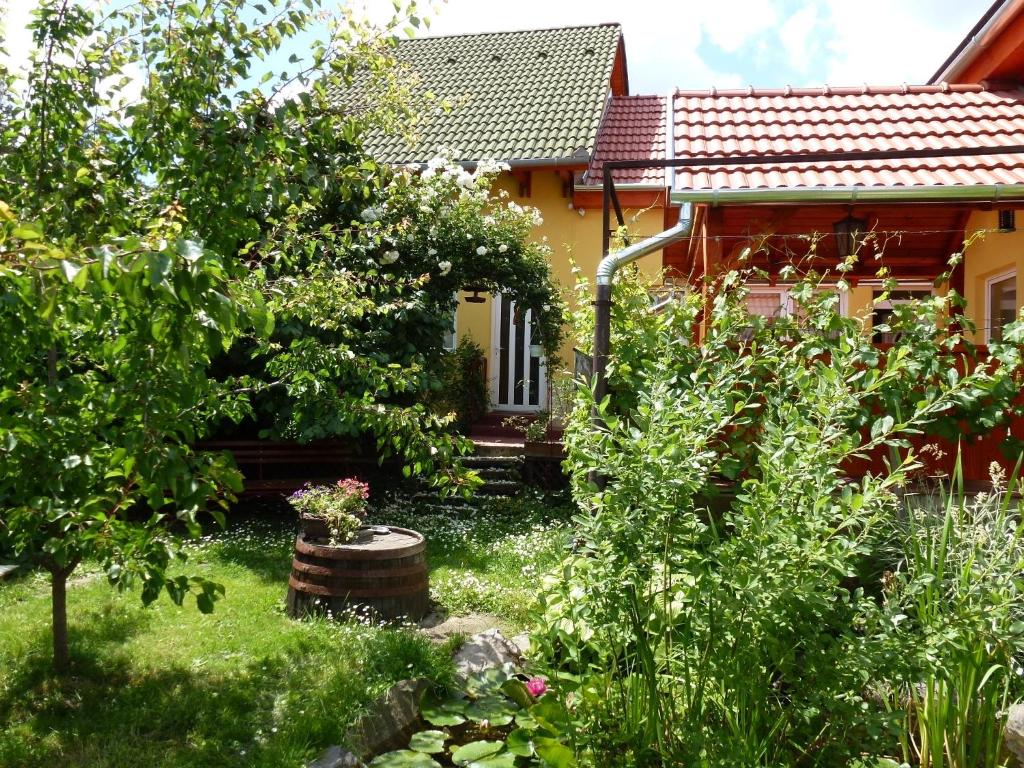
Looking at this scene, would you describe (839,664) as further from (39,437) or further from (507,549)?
(507,549)

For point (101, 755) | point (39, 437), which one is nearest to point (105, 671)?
point (101, 755)

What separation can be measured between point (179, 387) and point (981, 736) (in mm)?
3150

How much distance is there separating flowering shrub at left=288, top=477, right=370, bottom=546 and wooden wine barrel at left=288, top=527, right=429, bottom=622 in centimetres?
23

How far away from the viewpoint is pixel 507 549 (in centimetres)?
702

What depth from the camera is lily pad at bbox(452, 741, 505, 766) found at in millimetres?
3297

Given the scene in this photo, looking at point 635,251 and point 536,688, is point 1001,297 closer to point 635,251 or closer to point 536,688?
point 635,251

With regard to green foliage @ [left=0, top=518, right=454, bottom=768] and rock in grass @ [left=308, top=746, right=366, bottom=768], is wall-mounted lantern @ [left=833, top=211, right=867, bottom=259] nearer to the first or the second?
green foliage @ [left=0, top=518, right=454, bottom=768]

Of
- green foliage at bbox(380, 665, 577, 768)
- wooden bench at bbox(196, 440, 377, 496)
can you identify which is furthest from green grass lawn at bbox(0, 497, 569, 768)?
wooden bench at bbox(196, 440, 377, 496)

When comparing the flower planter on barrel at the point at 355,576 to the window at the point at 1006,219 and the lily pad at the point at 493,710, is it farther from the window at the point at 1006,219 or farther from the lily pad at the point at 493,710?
the window at the point at 1006,219

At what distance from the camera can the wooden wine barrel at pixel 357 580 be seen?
481cm

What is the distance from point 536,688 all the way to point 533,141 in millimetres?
9276

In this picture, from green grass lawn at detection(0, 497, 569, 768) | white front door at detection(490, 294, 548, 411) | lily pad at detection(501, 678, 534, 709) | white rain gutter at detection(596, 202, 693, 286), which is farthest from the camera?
white front door at detection(490, 294, 548, 411)

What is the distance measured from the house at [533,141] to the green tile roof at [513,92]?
2 cm

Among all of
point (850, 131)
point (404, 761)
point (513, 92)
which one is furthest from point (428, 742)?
point (513, 92)
